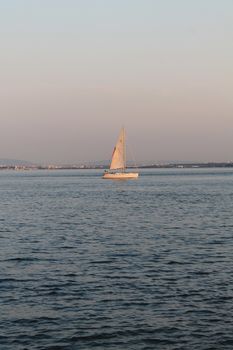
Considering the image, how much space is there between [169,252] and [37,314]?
14787mm

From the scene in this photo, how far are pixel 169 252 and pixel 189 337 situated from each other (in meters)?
16.0

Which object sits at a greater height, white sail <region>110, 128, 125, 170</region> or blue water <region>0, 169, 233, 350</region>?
white sail <region>110, 128, 125, 170</region>

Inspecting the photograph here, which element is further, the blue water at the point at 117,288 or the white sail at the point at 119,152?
the white sail at the point at 119,152

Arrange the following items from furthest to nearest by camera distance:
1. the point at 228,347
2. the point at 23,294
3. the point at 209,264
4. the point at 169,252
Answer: the point at 169,252 < the point at 209,264 < the point at 23,294 < the point at 228,347

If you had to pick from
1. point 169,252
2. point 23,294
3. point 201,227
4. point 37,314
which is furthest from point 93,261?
point 201,227

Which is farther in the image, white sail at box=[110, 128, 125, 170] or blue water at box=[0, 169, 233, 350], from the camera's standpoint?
white sail at box=[110, 128, 125, 170]

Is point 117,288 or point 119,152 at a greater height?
point 119,152

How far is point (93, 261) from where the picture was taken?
1241 inches

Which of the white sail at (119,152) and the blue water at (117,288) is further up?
the white sail at (119,152)

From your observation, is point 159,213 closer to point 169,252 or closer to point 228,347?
point 169,252

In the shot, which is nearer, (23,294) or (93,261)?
(23,294)

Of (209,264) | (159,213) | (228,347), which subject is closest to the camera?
(228,347)

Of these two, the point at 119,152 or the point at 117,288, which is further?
the point at 119,152

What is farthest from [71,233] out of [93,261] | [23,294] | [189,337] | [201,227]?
[189,337]
